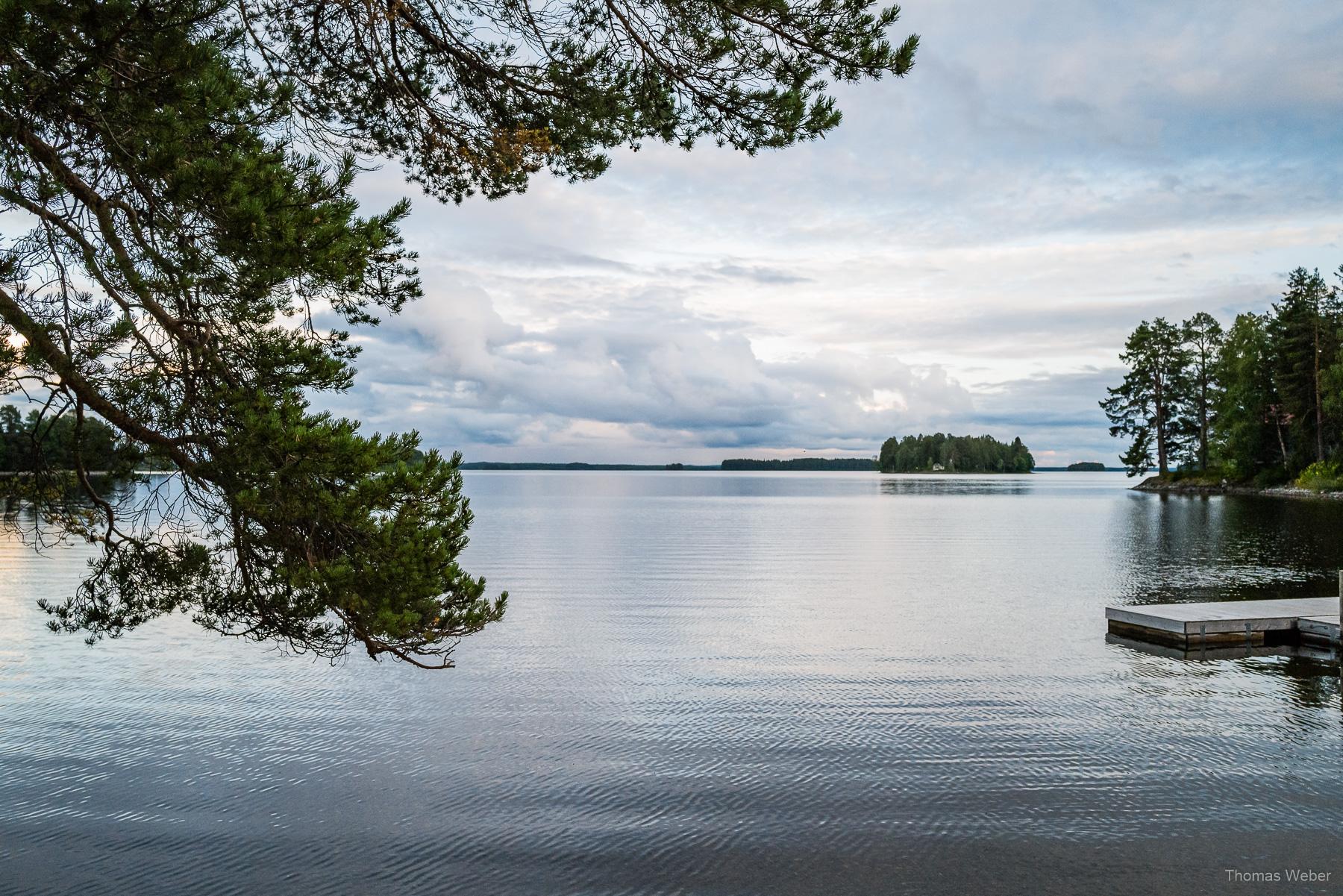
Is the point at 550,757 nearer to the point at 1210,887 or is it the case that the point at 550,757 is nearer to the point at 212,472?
the point at 212,472

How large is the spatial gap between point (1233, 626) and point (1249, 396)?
5952 centimetres

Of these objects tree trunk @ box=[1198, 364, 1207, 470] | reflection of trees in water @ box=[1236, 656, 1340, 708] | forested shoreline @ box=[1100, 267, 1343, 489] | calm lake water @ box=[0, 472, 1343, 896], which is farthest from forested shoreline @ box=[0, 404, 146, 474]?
tree trunk @ box=[1198, 364, 1207, 470]

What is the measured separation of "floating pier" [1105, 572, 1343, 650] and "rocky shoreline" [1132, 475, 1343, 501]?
49.2 meters

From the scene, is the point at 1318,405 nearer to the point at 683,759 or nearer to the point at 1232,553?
the point at 1232,553

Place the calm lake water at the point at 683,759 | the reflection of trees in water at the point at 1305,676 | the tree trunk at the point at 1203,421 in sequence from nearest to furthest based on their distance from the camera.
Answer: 1. the calm lake water at the point at 683,759
2. the reflection of trees in water at the point at 1305,676
3. the tree trunk at the point at 1203,421

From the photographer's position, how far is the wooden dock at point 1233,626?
15109 millimetres

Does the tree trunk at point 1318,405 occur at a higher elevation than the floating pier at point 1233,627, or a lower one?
higher

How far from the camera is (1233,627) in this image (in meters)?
15.3

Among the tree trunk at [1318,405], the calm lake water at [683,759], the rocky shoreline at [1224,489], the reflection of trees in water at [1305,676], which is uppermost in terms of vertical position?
the tree trunk at [1318,405]

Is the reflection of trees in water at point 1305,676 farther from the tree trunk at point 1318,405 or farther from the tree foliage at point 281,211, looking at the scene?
the tree trunk at point 1318,405

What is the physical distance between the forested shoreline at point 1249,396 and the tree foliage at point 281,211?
60378mm

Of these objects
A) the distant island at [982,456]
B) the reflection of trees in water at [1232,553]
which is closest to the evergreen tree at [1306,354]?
the reflection of trees in water at [1232,553]

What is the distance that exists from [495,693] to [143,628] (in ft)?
28.5

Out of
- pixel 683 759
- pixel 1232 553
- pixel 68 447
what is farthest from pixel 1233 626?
pixel 68 447
